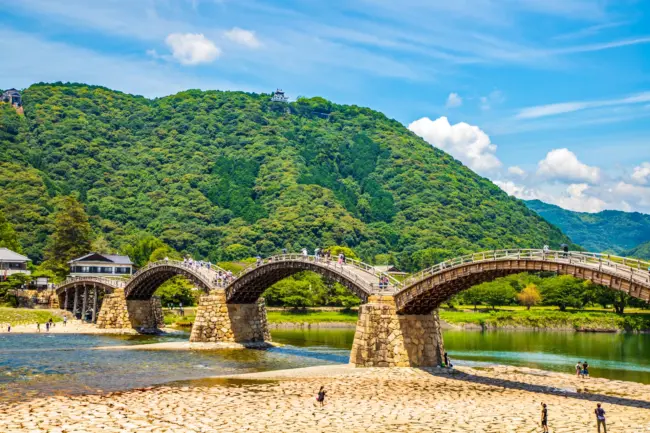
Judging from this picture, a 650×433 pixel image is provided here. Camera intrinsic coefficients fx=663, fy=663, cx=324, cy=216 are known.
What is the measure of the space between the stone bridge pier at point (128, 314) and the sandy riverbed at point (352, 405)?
140 feet

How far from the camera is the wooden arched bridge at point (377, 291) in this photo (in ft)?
122

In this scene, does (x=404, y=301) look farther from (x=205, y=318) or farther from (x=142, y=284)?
(x=142, y=284)

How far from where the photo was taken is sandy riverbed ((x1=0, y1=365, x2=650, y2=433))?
2905 cm

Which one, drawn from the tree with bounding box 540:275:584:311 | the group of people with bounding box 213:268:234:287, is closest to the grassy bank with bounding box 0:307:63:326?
the group of people with bounding box 213:268:234:287

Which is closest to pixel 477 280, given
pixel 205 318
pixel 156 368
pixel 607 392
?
pixel 607 392

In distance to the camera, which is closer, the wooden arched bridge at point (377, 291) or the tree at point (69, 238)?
the wooden arched bridge at point (377, 291)

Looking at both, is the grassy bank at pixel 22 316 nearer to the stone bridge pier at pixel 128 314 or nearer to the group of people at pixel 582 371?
the stone bridge pier at pixel 128 314

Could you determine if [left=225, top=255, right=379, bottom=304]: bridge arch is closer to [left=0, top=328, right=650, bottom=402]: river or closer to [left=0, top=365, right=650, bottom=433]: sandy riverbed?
[left=0, top=328, right=650, bottom=402]: river

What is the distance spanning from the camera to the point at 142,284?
269ft

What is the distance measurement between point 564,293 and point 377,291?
77726mm

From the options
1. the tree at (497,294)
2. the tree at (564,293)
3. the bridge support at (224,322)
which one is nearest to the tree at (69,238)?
the bridge support at (224,322)

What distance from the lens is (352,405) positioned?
111ft

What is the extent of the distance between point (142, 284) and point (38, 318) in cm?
1791

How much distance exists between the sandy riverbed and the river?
15.9 feet
